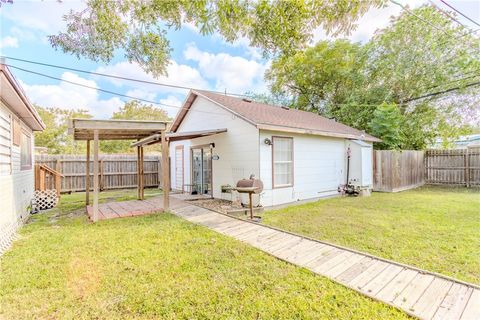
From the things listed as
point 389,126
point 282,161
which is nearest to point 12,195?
point 282,161

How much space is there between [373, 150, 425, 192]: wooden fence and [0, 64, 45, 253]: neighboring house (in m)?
13.2

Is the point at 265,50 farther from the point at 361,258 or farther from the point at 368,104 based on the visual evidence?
the point at 368,104

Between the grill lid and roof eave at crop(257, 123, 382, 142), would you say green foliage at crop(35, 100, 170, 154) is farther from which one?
the grill lid

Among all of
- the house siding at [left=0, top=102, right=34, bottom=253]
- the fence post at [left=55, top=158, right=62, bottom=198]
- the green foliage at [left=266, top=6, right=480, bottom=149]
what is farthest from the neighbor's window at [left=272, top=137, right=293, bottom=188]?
the fence post at [left=55, top=158, right=62, bottom=198]

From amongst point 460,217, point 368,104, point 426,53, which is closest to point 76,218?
point 460,217

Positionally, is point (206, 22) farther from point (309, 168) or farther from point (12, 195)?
point (309, 168)

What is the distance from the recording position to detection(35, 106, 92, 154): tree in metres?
19.2

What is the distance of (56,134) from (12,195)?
1771 cm

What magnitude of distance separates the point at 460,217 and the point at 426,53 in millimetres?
13108

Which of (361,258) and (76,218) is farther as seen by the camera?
(76,218)

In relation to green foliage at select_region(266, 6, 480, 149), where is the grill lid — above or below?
below

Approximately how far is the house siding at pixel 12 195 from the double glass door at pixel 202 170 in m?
5.69

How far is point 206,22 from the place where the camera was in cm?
395

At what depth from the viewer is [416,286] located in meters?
2.84
